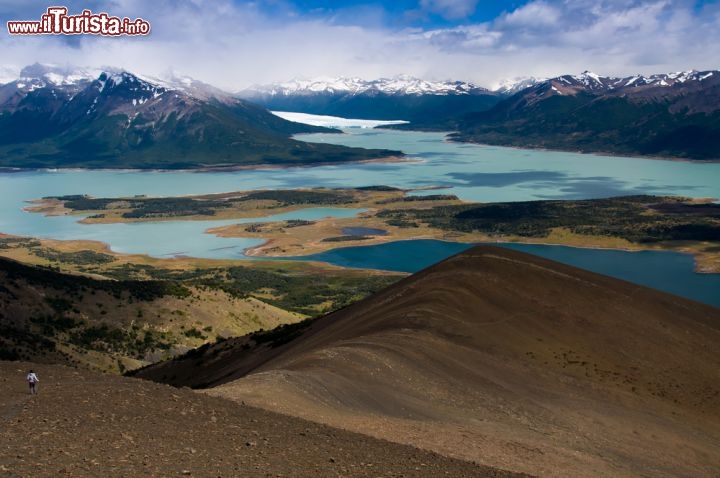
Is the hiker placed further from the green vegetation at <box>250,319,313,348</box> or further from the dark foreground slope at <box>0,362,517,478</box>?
the green vegetation at <box>250,319,313,348</box>

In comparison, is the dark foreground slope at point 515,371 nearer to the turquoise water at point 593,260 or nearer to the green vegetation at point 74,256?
the turquoise water at point 593,260

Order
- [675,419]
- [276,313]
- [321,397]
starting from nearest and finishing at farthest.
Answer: [321,397]
[675,419]
[276,313]

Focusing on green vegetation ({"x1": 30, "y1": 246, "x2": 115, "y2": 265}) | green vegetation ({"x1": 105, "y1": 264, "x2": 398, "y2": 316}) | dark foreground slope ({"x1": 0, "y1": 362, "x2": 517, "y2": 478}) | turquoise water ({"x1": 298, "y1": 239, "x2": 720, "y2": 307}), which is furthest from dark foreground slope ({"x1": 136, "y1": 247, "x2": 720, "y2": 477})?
green vegetation ({"x1": 30, "y1": 246, "x2": 115, "y2": 265})

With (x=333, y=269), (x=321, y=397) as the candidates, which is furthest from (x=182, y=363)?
(x=333, y=269)

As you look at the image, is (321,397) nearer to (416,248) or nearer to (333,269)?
(333,269)

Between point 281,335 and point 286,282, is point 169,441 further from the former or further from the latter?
point 286,282
